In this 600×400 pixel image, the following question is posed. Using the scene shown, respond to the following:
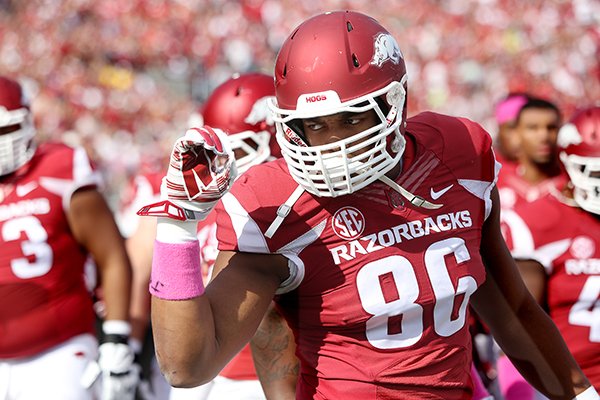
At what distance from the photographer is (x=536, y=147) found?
20.3ft

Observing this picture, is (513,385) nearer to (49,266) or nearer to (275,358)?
(275,358)

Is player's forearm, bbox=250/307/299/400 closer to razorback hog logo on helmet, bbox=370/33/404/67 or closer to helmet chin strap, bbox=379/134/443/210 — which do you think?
helmet chin strap, bbox=379/134/443/210

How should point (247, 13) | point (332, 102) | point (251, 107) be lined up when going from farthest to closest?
point (247, 13)
point (251, 107)
point (332, 102)

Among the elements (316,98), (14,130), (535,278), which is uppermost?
(316,98)

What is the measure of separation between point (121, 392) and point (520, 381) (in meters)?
1.69

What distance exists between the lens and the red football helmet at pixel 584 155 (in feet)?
11.6

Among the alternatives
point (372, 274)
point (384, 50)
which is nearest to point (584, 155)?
point (384, 50)

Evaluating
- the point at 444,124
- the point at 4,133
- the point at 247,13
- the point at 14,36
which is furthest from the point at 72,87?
the point at 444,124

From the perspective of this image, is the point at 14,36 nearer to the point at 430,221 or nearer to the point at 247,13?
the point at 247,13

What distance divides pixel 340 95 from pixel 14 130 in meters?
2.29

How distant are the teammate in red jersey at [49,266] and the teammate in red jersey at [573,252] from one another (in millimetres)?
1746

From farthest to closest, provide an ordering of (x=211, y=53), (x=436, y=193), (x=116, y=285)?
(x=211, y=53)
(x=116, y=285)
(x=436, y=193)

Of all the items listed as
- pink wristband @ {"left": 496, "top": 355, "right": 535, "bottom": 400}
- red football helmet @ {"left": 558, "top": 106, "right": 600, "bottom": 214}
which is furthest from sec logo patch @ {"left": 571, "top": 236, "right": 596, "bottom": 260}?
pink wristband @ {"left": 496, "top": 355, "right": 535, "bottom": 400}

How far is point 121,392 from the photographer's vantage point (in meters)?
4.11
